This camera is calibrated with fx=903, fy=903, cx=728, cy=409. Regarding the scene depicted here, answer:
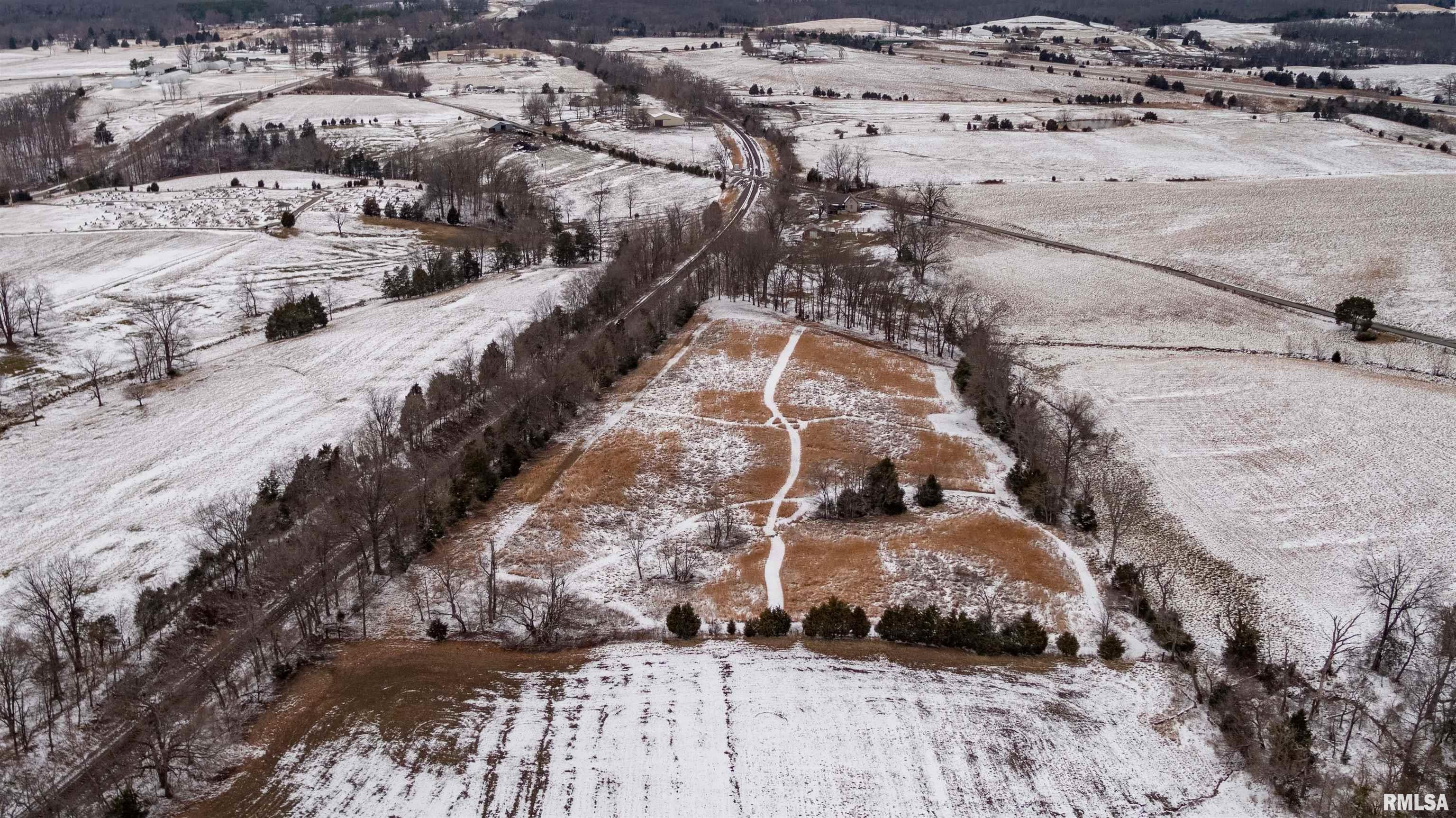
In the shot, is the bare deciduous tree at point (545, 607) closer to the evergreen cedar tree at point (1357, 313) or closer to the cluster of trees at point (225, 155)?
the evergreen cedar tree at point (1357, 313)

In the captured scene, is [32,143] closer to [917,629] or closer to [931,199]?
[931,199]

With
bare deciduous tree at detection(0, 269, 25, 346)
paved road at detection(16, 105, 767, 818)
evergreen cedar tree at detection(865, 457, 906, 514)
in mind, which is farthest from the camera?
bare deciduous tree at detection(0, 269, 25, 346)

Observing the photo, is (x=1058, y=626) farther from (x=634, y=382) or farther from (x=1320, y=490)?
(x=634, y=382)

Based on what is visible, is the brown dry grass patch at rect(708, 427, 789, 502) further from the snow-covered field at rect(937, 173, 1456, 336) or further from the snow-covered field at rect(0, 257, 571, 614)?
the snow-covered field at rect(937, 173, 1456, 336)

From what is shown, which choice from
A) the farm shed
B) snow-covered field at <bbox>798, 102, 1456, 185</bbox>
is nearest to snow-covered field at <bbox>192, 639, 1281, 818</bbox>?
the farm shed

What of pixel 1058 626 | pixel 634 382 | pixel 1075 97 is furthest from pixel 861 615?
pixel 1075 97

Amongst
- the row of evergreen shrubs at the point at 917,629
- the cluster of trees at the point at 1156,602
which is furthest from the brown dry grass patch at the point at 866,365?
Answer: the row of evergreen shrubs at the point at 917,629
